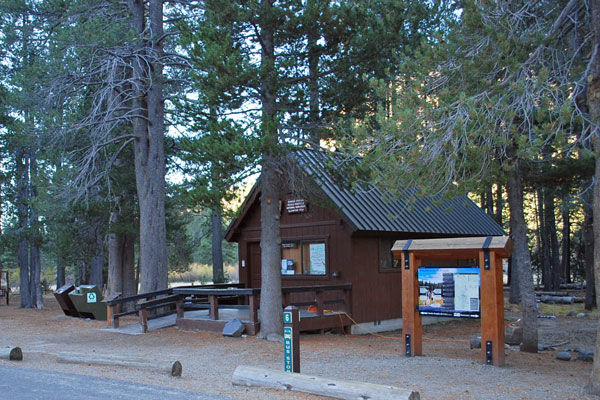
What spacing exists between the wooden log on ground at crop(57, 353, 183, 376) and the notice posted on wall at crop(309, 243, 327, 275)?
25.9 feet

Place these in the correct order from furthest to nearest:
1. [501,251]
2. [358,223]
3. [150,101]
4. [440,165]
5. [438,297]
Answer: [150,101] → [358,223] → [438,297] → [501,251] → [440,165]

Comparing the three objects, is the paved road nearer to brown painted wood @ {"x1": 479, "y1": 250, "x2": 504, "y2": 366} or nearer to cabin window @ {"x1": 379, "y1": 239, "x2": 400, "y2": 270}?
brown painted wood @ {"x1": 479, "y1": 250, "x2": 504, "y2": 366}

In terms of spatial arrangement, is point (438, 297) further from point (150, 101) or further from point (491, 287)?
point (150, 101)

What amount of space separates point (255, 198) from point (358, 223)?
162 inches

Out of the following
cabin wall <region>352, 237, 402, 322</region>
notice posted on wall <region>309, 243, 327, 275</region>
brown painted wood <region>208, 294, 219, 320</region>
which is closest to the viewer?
brown painted wood <region>208, 294, 219, 320</region>

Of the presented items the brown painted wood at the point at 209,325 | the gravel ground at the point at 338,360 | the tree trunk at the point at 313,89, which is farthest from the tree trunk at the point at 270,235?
the tree trunk at the point at 313,89

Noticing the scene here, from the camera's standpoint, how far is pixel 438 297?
10852 millimetres

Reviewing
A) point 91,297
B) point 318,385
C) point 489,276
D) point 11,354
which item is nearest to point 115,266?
point 91,297

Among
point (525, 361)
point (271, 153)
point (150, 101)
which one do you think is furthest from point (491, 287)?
point (150, 101)

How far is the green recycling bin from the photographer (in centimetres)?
1903

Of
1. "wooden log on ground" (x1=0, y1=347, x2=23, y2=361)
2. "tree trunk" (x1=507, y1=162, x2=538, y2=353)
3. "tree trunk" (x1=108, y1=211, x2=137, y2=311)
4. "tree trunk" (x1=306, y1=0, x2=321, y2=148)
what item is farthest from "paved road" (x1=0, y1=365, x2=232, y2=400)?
"tree trunk" (x1=108, y1=211, x2=137, y2=311)

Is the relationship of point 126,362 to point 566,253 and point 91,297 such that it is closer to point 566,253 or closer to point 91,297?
point 91,297

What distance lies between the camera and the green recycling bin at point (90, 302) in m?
19.0

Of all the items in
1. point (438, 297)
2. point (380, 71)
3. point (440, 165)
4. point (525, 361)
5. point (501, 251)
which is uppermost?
point (380, 71)
